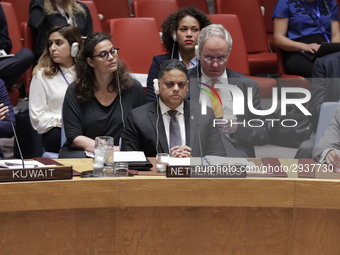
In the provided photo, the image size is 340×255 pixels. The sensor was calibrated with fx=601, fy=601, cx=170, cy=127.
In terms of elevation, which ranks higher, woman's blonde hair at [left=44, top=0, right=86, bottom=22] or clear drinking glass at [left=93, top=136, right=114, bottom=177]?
woman's blonde hair at [left=44, top=0, right=86, bottom=22]

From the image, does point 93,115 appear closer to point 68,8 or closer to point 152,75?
point 152,75

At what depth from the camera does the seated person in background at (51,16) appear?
122 inches

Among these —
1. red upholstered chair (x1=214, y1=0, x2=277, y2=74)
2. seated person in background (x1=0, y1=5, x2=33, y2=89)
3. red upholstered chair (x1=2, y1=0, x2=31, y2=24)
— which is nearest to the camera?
seated person in background (x1=0, y1=5, x2=33, y2=89)

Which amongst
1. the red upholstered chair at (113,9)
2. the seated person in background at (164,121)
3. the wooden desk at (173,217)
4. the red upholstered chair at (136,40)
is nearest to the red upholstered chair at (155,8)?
the red upholstered chair at (113,9)

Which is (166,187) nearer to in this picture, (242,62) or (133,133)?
(133,133)

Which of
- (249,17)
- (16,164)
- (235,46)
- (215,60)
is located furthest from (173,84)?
(249,17)

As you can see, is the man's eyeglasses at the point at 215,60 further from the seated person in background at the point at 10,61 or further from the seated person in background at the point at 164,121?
the seated person in background at the point at 10,61

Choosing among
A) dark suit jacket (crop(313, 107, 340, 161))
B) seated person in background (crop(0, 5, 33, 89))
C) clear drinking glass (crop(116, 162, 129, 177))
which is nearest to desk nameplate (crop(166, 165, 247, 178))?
clear drinking glass (crop(116, 162, 129, 177))

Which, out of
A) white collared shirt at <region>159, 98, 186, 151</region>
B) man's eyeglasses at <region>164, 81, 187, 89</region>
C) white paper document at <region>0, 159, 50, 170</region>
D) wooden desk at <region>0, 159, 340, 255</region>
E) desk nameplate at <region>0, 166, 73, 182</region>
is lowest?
wooden desk at <region>0, 159, 340, 255</region>

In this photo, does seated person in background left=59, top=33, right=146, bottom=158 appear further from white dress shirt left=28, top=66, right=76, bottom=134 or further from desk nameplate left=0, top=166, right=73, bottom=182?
desk nameplate left=0, top=166, right=73, bottom=182

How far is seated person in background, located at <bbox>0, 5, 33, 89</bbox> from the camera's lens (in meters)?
2.94

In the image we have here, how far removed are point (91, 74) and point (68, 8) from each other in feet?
2.71

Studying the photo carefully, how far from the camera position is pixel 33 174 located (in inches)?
60.3

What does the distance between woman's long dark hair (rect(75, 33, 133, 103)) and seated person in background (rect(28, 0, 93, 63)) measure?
716 millimetres
